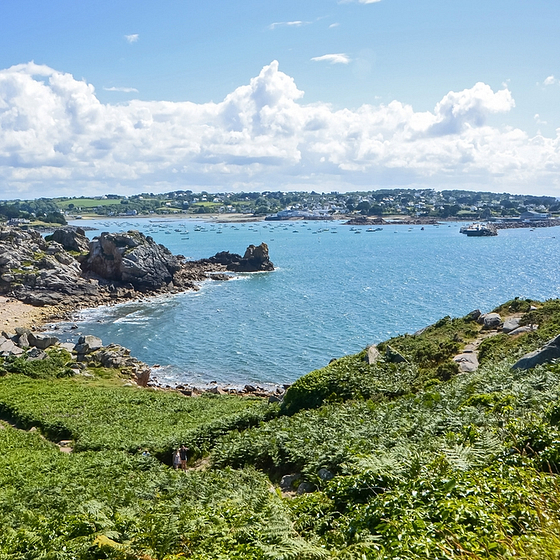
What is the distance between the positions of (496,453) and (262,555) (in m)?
3.94

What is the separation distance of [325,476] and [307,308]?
58.9 metres

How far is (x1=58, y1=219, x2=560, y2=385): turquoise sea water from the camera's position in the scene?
159ft

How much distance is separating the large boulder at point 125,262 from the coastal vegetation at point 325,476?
5861cm

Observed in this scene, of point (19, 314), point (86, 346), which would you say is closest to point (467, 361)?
point (86, 346)

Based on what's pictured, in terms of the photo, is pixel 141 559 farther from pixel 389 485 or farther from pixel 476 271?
pixel 476 271

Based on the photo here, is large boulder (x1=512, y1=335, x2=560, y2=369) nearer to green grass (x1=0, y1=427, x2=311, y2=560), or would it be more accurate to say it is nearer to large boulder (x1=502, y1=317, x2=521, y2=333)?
green grass (x1=0, y1=427, x2=311, y2=560)

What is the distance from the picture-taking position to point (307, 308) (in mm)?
68750

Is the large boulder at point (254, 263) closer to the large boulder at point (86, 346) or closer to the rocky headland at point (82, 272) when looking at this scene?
the rocky headland at point (82, 272)

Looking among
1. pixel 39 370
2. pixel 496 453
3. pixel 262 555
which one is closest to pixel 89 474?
pixel 262 555

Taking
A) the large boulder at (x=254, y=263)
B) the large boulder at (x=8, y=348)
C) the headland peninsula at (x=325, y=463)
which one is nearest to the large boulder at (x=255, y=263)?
the large boulder at (x=254, y=263)

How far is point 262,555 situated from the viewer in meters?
6.23

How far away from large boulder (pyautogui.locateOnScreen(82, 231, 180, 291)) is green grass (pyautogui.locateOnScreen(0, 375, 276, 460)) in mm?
47919

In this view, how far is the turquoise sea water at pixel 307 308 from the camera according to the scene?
159 feet

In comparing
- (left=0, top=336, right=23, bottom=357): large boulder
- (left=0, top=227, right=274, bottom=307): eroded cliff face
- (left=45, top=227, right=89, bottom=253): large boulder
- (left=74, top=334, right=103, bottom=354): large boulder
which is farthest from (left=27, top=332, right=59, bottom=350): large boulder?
(left=45, top=227, right=89, bottom=253): large boulder
